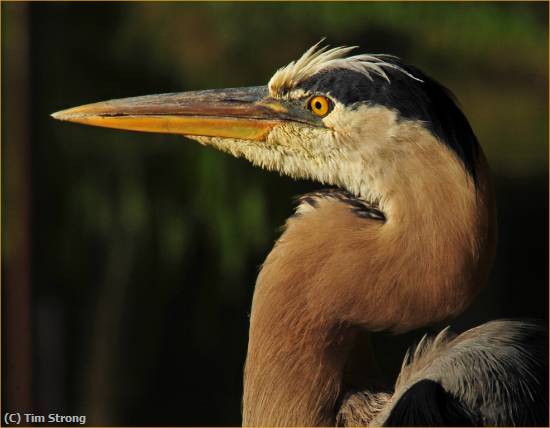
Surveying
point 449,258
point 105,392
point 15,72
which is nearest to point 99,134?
point 15,72

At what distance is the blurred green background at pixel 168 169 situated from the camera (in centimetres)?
276

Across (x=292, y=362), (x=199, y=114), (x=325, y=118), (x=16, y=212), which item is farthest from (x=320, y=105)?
(x=16, y=212)

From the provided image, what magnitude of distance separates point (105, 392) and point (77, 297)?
0.36 meters

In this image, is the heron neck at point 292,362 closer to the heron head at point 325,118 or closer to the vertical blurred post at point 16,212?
the heron head at point 325,118

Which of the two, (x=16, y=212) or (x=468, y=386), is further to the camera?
(x=16, y=212)

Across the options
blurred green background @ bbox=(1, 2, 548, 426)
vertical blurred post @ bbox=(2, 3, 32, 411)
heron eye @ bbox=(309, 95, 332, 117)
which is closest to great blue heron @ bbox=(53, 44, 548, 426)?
heron eye @ bbox=(309, 95, 332, 117)

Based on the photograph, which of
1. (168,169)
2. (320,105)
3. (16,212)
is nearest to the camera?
Result: (320,105)

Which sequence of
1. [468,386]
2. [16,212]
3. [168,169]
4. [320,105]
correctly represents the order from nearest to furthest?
1. [468,386]
2. [320,105]
3. [16,212]
4. [168,169]

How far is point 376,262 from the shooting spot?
134cm

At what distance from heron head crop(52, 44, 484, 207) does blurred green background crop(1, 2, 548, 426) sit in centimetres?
123

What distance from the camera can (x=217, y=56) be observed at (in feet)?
9.17

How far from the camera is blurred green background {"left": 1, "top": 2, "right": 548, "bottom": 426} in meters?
2.76

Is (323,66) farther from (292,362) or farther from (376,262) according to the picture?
(292,362)

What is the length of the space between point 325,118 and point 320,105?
0.08 ft
